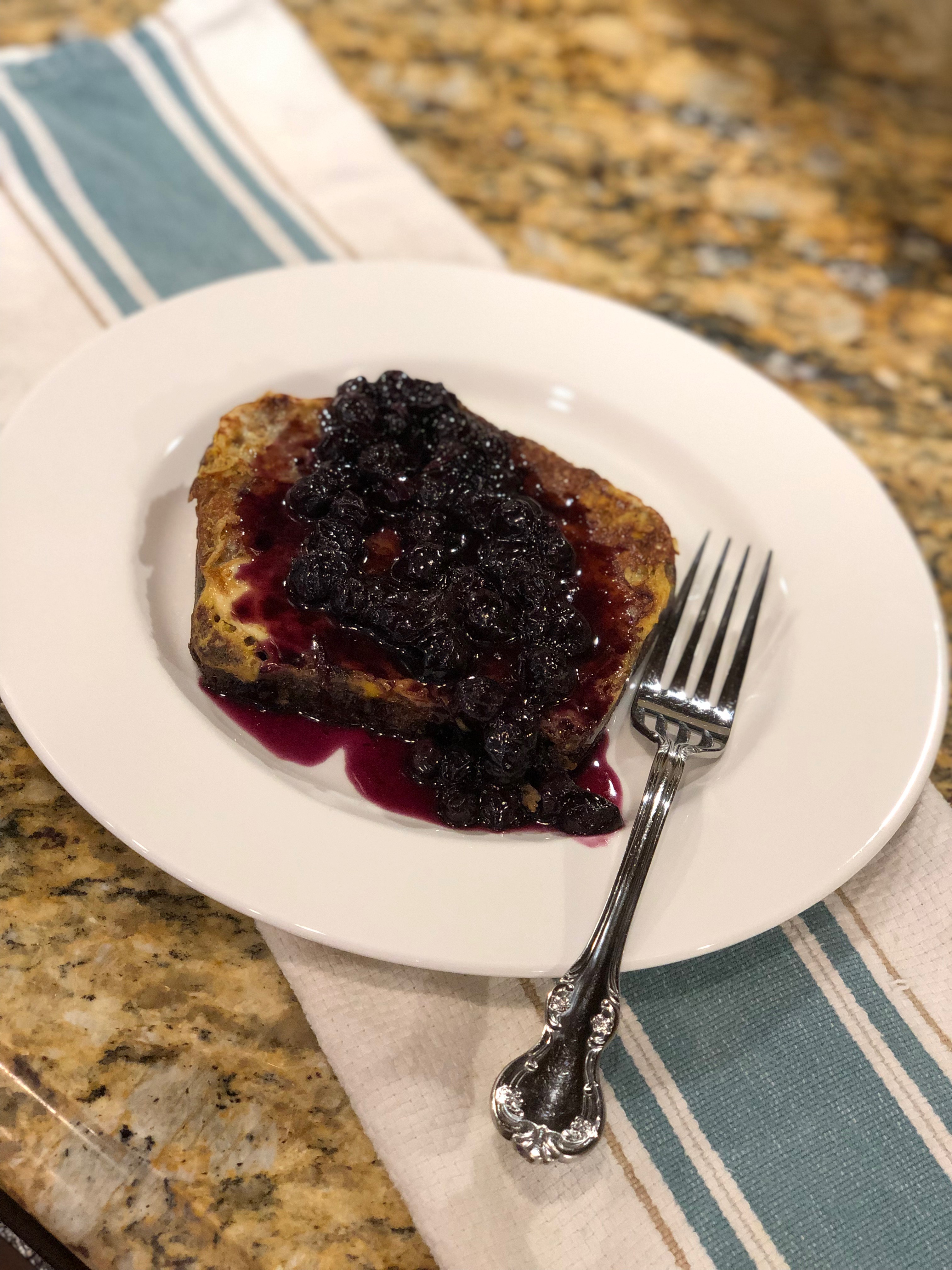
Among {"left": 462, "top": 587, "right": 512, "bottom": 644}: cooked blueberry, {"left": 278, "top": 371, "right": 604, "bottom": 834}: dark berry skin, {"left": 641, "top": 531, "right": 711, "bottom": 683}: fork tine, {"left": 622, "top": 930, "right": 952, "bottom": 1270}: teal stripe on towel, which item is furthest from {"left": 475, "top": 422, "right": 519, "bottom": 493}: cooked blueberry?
{"left": 622, "top": 930, "right": 952, "bottom": 1270}: teal stripe on towel

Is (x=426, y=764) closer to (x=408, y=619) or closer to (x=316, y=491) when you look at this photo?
(x=408, y=619)

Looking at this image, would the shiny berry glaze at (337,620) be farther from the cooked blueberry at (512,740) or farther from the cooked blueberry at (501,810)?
the cooked blueberry at (501,810)

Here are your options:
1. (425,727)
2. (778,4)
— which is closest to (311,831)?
(425,727)

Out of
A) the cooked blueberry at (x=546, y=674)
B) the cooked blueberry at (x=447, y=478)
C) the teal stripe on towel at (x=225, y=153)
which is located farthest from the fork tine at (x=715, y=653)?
the teal stripe on towel at (x=225, y=153)

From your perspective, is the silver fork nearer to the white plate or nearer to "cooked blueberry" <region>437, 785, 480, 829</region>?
the white plate

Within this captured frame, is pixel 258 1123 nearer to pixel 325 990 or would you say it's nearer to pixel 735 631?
pixel 325 990

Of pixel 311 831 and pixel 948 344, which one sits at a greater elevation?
pixel 311 831

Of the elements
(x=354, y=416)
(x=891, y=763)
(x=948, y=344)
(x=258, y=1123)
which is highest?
(x=354, y=416)

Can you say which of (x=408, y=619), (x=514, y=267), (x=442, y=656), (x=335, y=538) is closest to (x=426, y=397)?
(x=335, y=538)
